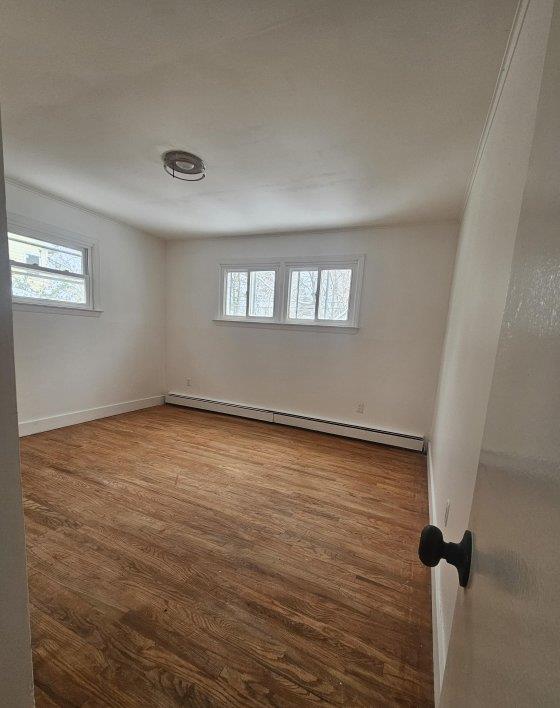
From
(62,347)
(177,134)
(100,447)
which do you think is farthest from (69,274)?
(177,134)

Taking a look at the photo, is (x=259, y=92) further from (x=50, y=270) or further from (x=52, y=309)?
(x=52, y=309)

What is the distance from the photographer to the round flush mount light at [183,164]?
2088 mm

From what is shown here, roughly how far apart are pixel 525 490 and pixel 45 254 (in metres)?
4.04

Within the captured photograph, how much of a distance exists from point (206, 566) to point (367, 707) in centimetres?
87

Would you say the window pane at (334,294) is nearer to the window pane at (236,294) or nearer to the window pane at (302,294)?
the window pane at (302,294)

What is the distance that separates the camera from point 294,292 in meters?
3.75

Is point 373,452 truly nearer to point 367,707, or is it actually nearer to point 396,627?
point 396,627

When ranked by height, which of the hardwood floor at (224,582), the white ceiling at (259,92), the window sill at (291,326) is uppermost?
the white ceiling at (259,92)

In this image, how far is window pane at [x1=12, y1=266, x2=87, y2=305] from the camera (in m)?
2.87

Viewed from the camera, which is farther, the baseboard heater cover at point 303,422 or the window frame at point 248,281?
the window frame at point 248,281

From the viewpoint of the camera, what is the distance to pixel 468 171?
2.07 metres

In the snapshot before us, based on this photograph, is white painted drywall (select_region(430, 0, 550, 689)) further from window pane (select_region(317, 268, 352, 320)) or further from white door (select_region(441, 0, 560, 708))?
window pane (select_region(317, 268, 352, 320))

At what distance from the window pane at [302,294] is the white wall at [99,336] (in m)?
2.04

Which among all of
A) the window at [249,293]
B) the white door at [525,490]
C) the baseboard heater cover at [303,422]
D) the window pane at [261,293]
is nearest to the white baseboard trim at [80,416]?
the baseboard heater cover at [303,422]
